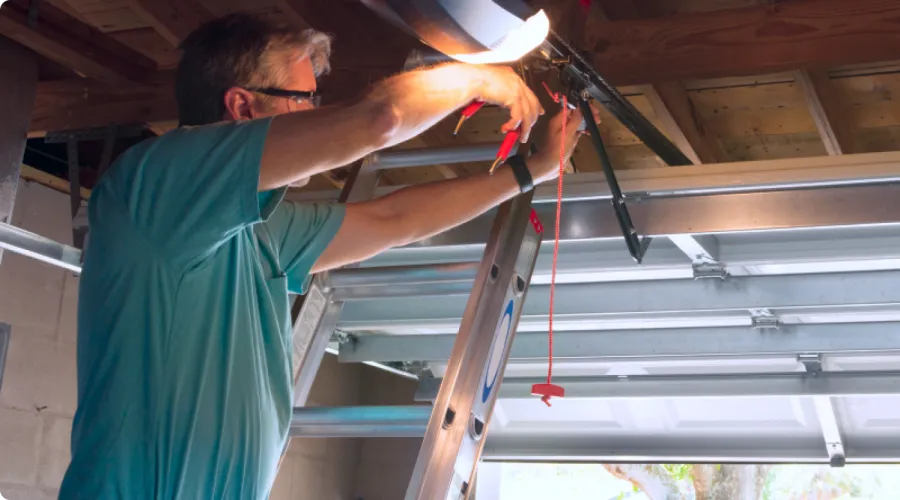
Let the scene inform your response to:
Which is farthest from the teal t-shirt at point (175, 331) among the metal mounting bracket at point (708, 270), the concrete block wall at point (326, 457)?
the concrete block wall at point (326, 457)

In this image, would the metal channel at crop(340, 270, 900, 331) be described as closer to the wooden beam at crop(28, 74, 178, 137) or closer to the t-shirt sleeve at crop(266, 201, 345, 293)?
the wooden beam at crop(28, 74, 178, 137)

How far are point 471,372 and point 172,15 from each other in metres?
1.26

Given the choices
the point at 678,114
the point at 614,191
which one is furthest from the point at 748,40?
the point at 678,114

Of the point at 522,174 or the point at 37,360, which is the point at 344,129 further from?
the point at 37,360

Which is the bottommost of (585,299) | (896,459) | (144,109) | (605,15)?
(896,459)

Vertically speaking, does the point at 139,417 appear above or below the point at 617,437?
below

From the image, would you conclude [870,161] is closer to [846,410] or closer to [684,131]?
[684,131]

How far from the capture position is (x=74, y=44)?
2.56 metres

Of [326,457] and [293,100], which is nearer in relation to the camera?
[293,100]

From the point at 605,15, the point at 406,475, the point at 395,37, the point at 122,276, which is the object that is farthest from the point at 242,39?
the point at 406,475

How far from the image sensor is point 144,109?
2719 mm

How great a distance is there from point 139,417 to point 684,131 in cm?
195

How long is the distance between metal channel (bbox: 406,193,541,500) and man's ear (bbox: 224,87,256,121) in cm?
59

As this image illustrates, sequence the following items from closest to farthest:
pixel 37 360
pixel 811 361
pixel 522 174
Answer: pixel 522 174
pixel 811 361
pixel 37 360
